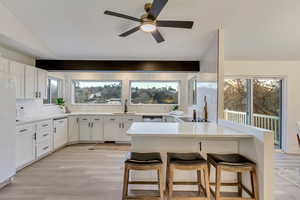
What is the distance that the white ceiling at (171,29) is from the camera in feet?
9.73

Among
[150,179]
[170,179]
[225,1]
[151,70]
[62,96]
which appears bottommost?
[150,179]

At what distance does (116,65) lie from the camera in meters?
4.84

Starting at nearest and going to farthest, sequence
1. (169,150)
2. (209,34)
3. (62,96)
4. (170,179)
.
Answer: (170,179), (169,150), (209,34), (62,96)

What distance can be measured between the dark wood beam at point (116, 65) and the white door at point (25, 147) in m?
1.89

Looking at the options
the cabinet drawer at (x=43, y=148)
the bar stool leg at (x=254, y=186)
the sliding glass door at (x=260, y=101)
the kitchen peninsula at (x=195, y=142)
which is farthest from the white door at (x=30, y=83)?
the sliding glass door at (x=260, y=101)

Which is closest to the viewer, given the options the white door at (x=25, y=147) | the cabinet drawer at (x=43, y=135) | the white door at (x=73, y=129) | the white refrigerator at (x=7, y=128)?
the white refrigerator at (x=7, y=128)

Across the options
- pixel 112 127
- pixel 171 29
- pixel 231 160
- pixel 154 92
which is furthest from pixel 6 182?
pixel 154 92

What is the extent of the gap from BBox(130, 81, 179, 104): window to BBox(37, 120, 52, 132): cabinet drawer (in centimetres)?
268

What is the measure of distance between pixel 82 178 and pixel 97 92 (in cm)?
369

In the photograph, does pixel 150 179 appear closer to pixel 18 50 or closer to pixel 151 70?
pixel 151 70

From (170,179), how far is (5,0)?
3485 mm

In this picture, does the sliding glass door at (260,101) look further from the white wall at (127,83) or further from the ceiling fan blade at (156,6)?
the ceiling fan blade at (156,6)

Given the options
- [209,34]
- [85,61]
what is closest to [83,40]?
[85,61]

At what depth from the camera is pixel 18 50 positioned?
159 inches
